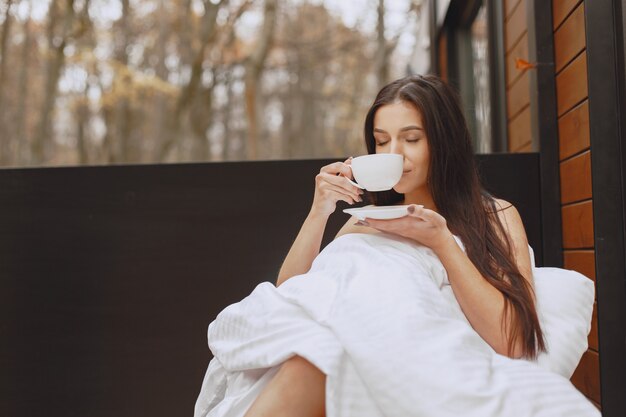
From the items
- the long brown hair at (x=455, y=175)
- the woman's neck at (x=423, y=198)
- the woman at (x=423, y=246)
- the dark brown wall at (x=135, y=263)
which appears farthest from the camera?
the dark brown wall at (x=135, y=263)

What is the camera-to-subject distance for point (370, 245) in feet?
4.87

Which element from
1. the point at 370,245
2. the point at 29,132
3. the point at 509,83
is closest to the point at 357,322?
the point at 370,245

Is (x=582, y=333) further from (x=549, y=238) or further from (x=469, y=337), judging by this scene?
(x=549, y=238)

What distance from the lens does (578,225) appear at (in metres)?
1.90

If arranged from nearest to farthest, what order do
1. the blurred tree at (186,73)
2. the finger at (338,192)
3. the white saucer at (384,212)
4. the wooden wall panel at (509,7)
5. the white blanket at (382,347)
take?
1. the white blanket at (382,347)
2. the white saucer at (384,212)
3. the finger at (338,192)
4. the wooden wall panel at (509,7)
5. the blurred tree at (186,73)

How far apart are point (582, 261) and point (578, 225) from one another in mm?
104

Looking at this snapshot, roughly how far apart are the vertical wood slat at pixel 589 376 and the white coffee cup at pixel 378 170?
0.79 meters

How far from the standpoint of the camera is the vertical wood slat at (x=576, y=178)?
1786mm

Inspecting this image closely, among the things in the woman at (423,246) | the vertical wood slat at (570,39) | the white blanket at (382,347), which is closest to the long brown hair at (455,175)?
the woman at (423,246)

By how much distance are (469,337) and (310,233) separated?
63 centimetres

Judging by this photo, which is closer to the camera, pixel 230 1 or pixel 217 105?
pixel 230 1

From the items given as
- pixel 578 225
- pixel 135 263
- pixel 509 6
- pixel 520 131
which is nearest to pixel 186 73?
pixel 509 6

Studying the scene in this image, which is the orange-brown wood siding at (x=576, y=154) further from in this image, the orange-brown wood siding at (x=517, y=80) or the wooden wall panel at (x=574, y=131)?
the orange-brown wood siding at (x=517, y=80)

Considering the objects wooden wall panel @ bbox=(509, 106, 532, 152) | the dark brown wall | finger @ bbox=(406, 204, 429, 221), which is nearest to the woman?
finger @ bbox=(406, 204, 429, 221)
